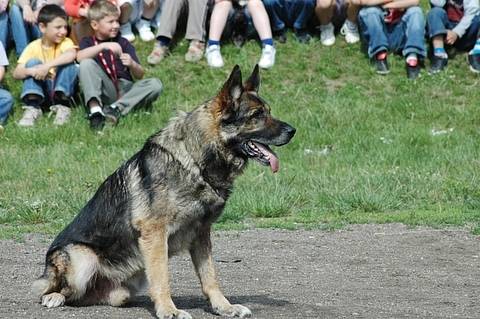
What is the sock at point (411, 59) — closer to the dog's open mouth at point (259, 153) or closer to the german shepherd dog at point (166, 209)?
the german shepherd dog at point (166, 209)

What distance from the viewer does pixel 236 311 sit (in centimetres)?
687

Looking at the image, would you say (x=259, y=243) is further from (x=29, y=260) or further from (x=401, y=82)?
(x=401, y=82)

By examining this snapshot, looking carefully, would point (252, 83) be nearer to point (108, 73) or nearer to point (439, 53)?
point (108, 73)

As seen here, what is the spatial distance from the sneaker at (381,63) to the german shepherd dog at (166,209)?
8.43 meters

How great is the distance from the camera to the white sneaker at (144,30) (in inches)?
624

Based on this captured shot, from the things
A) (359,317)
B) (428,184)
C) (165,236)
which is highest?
(165,236)

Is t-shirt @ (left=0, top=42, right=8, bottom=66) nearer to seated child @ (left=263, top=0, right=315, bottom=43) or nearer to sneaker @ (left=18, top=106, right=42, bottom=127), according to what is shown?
sneaker @ (left=18, top=106, right=42, bottom=127)

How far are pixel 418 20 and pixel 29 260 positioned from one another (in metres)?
8.14

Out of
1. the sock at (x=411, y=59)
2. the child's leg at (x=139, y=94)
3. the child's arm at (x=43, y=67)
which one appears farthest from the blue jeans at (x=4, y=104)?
the sock at (x=411, y=59)

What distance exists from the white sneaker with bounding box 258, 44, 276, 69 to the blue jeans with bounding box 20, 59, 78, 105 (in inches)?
114

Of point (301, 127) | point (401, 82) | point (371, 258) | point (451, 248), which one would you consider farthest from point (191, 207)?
point (401, 82)

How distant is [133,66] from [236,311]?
7.56 metres

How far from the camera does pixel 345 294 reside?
743cm

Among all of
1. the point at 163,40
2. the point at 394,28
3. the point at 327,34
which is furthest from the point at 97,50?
the point at 394,28
